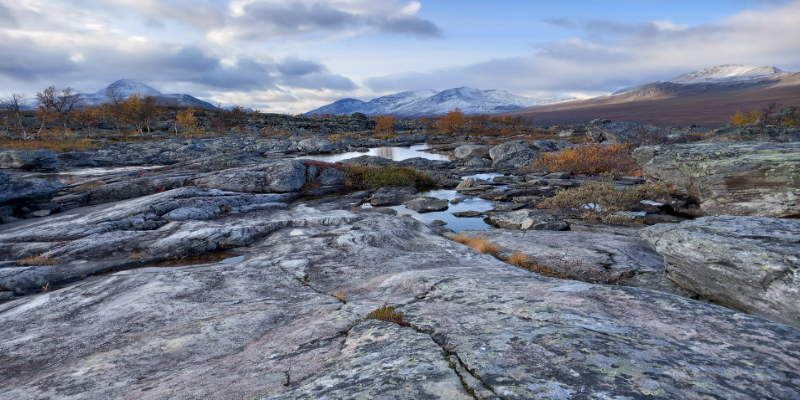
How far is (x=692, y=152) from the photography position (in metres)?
19.8

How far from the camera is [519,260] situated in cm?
1327

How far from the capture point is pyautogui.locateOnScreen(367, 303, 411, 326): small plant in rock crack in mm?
6537

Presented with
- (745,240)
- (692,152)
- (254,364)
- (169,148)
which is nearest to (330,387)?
(254,364)

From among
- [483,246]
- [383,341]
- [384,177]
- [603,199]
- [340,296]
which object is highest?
[383,341]

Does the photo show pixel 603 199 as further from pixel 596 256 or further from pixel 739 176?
pixel 596 256

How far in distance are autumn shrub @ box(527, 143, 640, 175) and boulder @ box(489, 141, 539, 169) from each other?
6.39 meters

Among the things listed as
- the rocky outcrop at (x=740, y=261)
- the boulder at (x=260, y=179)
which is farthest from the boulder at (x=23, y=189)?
the rocky outcrop at (x=740, y=261)

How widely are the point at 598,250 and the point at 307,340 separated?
38.5 feet

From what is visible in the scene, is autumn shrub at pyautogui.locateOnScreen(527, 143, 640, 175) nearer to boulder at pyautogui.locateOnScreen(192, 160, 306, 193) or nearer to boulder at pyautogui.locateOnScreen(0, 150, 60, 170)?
boulder at pyautogui.locateOnScreen(192, 160, 306, 193)

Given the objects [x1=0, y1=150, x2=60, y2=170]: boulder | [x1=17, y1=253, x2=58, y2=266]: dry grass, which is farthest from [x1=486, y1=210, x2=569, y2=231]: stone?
[x1=0, y1=150, x2=60, y2=170]: boulder

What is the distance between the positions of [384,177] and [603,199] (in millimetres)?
17794

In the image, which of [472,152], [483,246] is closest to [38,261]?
[483,246]

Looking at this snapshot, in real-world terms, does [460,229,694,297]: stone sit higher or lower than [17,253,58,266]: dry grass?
lower

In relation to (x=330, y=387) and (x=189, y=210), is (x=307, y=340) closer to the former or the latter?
(x=330, y=387)
